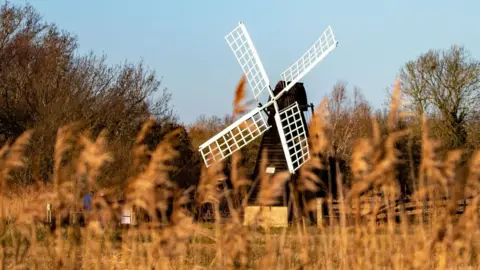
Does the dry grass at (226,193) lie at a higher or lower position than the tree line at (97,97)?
lower

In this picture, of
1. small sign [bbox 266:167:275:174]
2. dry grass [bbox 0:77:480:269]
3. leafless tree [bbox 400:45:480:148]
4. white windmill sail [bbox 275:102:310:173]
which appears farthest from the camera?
leafless tree [bbox 400:45:480:148]

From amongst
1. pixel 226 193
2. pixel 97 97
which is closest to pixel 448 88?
pixel 97 97

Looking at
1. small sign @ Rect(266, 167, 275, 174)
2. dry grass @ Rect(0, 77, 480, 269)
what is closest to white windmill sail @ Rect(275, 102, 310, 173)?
small sign @ Rect(266, 167, 275, 174)

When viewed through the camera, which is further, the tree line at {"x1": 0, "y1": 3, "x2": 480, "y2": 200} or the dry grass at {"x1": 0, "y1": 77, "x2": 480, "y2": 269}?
the tree line at {"x1": 0, "y1": 3, "x2": 480, "y2": 200}

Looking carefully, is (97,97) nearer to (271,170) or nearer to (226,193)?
(271,170)

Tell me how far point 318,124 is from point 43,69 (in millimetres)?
26638

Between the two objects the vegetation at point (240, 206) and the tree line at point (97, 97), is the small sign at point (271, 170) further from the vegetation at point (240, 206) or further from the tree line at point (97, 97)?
the vegetation at point (240, 206)

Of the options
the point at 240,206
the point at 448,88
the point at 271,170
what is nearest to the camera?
the point at 240,206

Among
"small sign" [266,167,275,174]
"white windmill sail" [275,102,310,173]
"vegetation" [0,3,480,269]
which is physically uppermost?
"white windmill sail" [275,102,310,173]

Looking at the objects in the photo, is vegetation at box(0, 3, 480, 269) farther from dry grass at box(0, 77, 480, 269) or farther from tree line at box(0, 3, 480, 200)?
tree line at box(0, 3, 480, 200)

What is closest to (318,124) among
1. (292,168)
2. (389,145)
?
(389,145)

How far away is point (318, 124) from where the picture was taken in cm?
502

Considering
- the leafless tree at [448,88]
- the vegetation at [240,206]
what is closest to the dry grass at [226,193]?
the vegetation at [240,206]

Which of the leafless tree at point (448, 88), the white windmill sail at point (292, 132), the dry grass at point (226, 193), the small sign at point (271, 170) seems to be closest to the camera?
the dry grass at point (226, 193)
